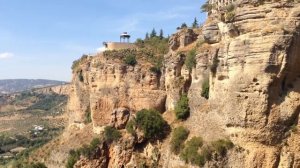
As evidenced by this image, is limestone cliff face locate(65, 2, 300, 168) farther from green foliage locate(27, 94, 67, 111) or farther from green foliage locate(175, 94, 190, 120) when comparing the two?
green foliage locate(27, 94, 67, 111)

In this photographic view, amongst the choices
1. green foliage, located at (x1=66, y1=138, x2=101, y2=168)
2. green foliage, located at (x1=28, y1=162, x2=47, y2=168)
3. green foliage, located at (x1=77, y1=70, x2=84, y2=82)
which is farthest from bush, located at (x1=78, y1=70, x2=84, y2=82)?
green foliage, located at (x1=66, y1=138, x2=101, y2=168)

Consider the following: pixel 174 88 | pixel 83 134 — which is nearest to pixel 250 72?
pixel 174 88

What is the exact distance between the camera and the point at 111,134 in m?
37.6

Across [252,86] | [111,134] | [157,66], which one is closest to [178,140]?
[252,86]

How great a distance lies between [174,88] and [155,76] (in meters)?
4.15

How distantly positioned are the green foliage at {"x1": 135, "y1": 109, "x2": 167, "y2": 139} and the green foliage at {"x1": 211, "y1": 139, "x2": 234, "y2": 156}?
879 cm

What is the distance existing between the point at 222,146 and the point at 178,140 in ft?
17.0

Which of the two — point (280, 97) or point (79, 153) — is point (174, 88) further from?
point (280, 97)

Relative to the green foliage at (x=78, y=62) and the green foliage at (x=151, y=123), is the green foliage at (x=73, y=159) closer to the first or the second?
the green foliage at (x=151, y=123)

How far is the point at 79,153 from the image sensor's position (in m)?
38.3

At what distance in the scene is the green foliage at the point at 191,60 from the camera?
3397 centimetres

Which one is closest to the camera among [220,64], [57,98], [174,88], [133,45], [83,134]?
[220,64]

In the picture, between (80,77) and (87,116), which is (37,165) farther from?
(80,77)

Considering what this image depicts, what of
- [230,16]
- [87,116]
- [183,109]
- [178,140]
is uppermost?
[230,16]
